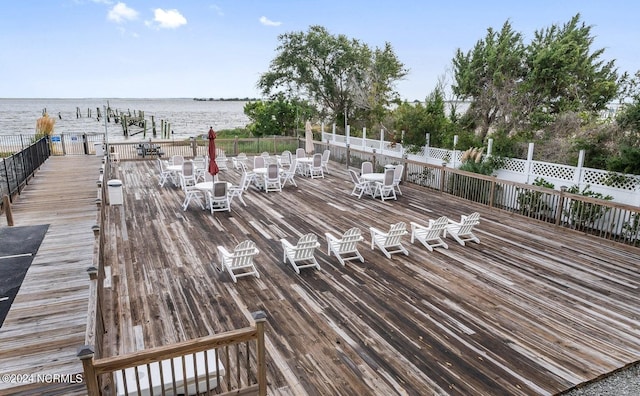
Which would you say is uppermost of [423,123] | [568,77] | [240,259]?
[568,77]

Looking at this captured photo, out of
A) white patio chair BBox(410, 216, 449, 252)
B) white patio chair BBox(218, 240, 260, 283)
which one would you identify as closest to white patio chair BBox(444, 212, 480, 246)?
white patio chair BBox(410, 216, 449, 252)

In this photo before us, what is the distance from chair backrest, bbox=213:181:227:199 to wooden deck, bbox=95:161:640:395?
2.81 ft

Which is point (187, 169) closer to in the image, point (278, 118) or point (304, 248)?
point (304, 248)

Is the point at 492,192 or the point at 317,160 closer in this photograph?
the point at 492,192

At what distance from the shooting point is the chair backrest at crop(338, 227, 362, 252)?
6379mm

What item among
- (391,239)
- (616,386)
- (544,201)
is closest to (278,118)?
(544,201)

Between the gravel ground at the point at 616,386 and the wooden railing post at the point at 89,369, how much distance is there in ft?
12.4

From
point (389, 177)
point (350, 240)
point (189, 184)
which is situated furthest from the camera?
point (189, 184)

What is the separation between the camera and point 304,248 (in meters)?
6.08

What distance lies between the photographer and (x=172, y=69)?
50.7 meters

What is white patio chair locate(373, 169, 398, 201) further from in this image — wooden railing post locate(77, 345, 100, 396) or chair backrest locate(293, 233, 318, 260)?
wooden railing post locate(77, 345, 100, 396)

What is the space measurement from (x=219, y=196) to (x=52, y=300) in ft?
15.1

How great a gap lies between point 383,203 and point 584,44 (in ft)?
44.5

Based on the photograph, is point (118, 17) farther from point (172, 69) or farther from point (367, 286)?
point (367, 286)
